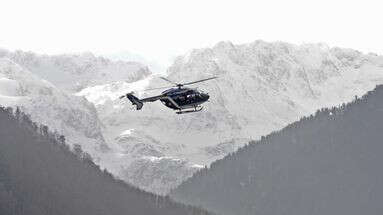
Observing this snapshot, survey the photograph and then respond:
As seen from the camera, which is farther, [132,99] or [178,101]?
[132,99]

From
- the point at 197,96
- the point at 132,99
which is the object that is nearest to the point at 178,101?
the point at 197,96

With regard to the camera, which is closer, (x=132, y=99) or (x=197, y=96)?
(x=197, y=96)

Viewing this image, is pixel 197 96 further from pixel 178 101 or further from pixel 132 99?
pixel 132 99
